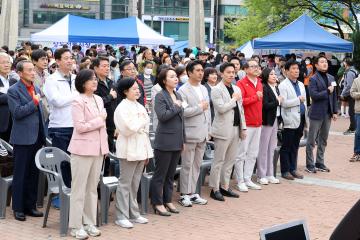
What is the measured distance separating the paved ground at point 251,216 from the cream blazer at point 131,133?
0.91m

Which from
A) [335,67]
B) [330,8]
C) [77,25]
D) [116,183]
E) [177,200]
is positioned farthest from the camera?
[330,8]

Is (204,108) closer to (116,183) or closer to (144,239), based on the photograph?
(116,183)

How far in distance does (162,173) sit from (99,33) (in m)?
12.6

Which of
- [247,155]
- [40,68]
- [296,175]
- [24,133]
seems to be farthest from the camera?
[296,175]

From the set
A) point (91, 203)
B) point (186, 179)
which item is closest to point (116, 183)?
point (91, 203)

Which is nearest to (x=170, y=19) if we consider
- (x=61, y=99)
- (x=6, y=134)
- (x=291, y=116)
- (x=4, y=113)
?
(x=291, y=116)

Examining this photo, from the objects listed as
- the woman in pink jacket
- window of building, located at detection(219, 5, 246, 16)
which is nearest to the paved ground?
the woman in pink jacket

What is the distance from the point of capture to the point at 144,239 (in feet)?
22.7

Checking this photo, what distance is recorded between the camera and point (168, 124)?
784 centimetres

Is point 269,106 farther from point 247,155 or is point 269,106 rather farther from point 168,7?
point 168,7

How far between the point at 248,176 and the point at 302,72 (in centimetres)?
851

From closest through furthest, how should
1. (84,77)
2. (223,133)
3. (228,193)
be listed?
(84,77), (223,133), (228,193)

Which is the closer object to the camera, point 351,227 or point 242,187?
point 351,227

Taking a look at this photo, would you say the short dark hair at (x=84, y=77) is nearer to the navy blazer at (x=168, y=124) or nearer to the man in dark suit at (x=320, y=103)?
the navy blazer at (x=168, y=124)
